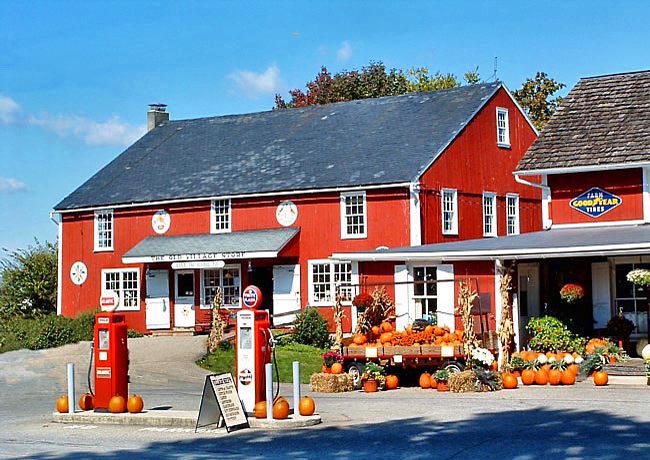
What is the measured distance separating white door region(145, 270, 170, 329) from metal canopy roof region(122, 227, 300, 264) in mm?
1153

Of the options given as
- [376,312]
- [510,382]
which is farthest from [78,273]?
[510,382]

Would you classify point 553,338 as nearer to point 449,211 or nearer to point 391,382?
point 391,382


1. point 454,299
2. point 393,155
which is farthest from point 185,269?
point 454,299

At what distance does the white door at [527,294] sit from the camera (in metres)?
26.1

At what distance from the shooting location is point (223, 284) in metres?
38.3

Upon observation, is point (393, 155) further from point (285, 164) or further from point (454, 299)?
point (454, 299)

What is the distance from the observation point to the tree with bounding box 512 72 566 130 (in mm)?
51250

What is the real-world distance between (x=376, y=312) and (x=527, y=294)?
3.56 meters

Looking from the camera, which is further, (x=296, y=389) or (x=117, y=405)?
(x=117, y=405)

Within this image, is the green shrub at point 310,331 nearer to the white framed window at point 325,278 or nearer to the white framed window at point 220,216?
the white framed window at point 325,278

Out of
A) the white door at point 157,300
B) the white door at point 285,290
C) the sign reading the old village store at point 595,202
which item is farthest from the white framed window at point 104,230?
the sign reading the old village store at point 595,202

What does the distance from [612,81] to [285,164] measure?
11595 mm

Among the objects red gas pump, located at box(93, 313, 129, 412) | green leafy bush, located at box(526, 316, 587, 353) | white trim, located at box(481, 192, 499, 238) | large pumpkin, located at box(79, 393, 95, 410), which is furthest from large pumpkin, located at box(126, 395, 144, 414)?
white trim, located at box(481, 192, 499, 238)

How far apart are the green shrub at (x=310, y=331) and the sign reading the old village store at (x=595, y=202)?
26.6 ft
